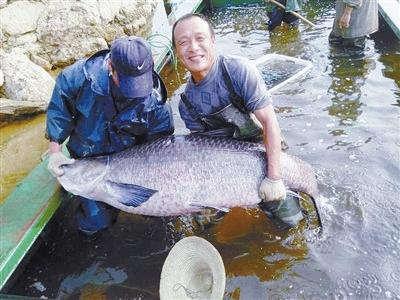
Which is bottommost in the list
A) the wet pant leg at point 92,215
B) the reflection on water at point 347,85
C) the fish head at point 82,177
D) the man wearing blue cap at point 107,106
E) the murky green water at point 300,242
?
the reflection on water at point 347,85

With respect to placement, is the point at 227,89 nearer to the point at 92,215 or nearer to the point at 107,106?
the point at 107,106

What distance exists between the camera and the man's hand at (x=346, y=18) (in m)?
7.07

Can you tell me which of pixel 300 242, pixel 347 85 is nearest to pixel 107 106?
pixel 300 242

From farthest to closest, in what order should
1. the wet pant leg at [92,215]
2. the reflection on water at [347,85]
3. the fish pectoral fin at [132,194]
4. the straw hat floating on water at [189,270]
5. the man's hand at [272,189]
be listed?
the reflection on water at [347,85], the wet pant leg at [92,215], the fish pectoral fin at [132,194], the man's hand at [272,189], the straw hat floating on water at [189,270]

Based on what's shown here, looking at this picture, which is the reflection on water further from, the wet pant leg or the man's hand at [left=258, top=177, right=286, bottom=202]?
the wet pant leg

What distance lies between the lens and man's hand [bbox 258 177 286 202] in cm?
351

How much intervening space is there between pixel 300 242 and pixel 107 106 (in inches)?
80.2

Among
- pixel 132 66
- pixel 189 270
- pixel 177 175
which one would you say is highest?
pixel 132 66

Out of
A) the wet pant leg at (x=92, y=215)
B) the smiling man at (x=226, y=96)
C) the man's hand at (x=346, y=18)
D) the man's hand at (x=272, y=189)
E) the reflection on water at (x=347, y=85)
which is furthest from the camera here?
the man's hand at (x=346, y=18)

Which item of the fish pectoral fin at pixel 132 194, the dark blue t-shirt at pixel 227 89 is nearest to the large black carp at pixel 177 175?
the fish pectoral fin at pixel 132 194

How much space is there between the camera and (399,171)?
463 centimetres

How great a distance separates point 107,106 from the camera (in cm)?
365

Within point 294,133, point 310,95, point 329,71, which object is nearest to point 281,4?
point 329,71

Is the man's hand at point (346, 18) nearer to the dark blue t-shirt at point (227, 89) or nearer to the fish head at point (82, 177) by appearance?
the dark blue t-shirt at point (227, 89)
